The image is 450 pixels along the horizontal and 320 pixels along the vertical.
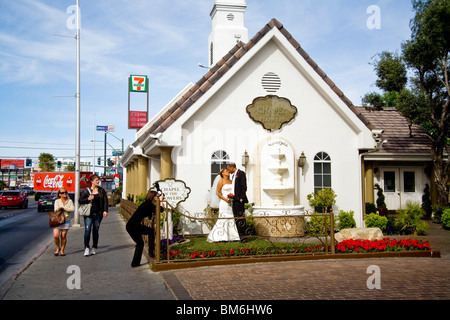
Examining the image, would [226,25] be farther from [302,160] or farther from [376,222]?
[376,222]

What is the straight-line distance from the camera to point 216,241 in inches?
443

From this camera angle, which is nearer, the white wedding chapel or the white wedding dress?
the white wedding dress

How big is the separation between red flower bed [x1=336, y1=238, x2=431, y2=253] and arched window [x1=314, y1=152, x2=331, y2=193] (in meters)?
4.16

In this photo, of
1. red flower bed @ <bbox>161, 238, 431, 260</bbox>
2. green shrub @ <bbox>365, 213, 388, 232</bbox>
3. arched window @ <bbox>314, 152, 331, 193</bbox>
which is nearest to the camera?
red flower bed @ <bbox>161, 238, 431, 260</bbox>

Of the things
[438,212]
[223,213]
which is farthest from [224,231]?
[438,212]

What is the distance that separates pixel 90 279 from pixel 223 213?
4302mm

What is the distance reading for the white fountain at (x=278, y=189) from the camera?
42.4 ft

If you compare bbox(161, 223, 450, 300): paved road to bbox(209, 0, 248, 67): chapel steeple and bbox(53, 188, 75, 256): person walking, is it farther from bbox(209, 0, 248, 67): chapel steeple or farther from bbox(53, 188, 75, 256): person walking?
bbox(209, 0, 248, 67): chapel steeple

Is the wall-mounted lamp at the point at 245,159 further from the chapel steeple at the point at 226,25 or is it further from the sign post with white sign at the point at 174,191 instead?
the chapel steeple at the point at 226,25

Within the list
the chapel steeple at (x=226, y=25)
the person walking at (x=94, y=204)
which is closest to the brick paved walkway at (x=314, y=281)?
the person walking at (x=94, y=204)

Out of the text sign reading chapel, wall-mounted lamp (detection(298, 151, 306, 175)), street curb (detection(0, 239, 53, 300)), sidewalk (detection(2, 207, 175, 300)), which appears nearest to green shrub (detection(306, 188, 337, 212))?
wall-mounted lamp (detection(298, 151, 306, 175))

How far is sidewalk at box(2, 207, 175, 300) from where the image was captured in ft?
23.0
